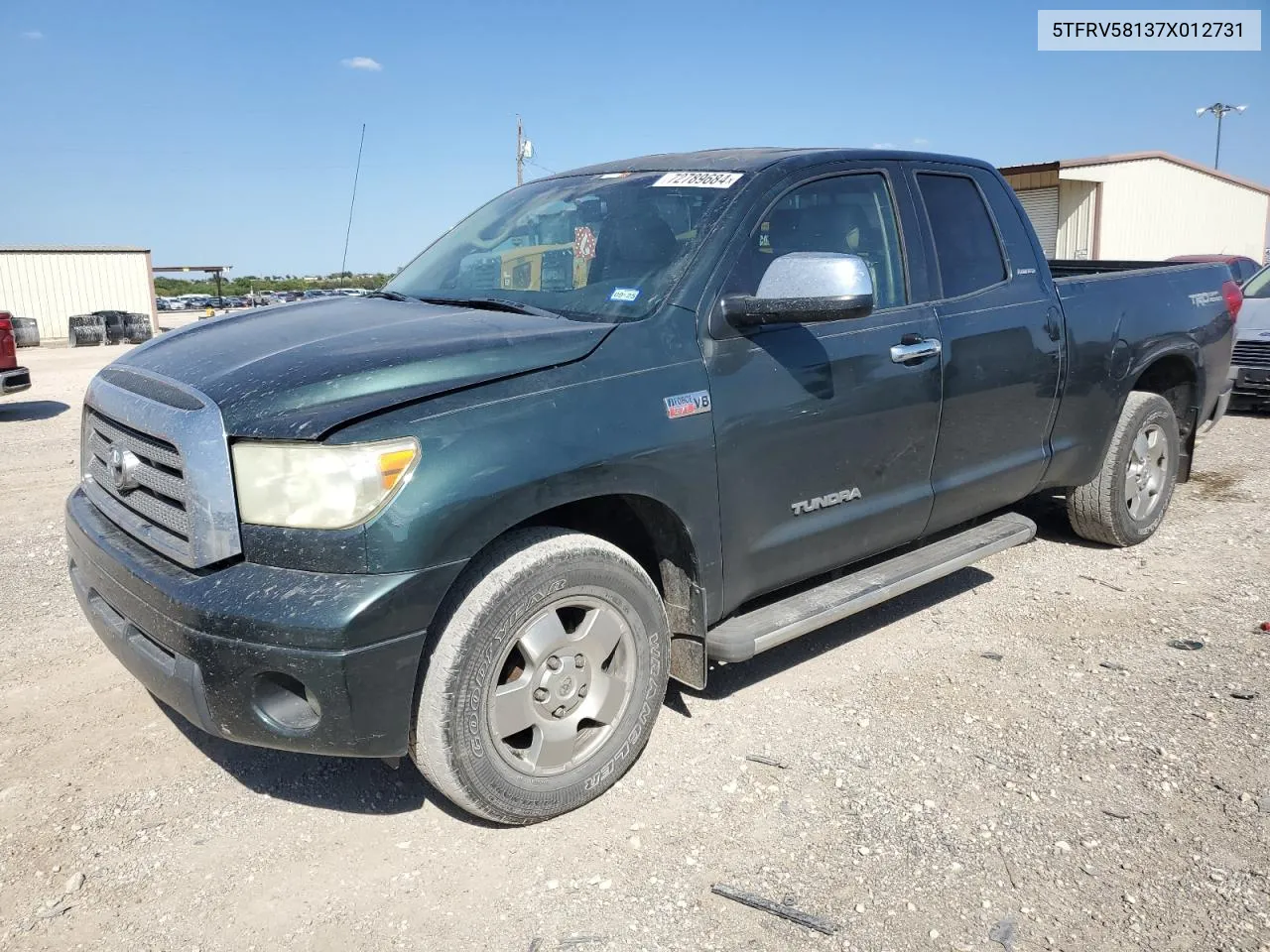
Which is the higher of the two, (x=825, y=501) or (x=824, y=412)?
(x=824, y=412)

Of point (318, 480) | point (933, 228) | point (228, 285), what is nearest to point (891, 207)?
point (933, 228)

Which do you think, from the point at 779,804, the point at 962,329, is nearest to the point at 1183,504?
the point at 962,329

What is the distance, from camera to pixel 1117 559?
17.4 ft

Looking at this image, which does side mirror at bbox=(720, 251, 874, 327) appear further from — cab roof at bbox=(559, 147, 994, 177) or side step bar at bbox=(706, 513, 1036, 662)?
side step bar at bbox=(706, 513, 1036, 662)

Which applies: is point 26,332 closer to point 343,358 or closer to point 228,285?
point 343,358

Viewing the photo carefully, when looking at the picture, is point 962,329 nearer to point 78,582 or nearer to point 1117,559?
point 1117,559

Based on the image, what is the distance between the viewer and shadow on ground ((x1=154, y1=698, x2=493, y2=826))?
3115mm

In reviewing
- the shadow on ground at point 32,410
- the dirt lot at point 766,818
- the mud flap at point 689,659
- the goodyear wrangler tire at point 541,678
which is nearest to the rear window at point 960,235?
the dirt lot at point 766,818

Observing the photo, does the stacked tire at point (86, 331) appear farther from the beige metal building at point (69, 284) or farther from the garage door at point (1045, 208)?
the garage door at point (1045, 208)

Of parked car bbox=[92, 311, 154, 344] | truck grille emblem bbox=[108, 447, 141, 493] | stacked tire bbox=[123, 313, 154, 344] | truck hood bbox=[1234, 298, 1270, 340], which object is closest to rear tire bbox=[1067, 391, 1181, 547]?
truck grille emblem bbox=[108, 447, 141, 493]

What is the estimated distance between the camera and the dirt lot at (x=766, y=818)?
253 centimetres

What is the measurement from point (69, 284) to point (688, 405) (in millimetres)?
31916

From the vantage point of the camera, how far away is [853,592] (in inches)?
144

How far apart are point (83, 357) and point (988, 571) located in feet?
69.5
